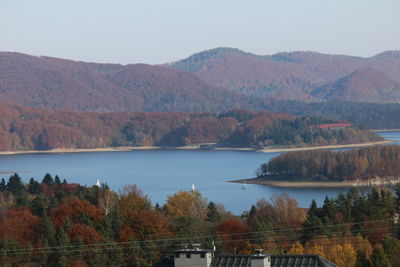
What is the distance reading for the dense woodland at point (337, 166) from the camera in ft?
128

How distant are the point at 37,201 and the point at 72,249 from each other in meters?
Result: 5.32

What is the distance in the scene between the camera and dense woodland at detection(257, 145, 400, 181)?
3906 centimetres

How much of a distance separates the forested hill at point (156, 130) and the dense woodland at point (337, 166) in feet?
87.3

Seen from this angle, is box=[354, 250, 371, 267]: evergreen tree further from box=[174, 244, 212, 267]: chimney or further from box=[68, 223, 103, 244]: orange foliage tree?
box=[68, 223, 103, 244]: orange foliage tree

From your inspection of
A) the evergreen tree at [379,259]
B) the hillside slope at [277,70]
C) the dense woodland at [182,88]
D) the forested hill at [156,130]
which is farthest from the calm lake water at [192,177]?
the hillside slope at [277,70]

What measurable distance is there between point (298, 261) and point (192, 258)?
38.7 inches

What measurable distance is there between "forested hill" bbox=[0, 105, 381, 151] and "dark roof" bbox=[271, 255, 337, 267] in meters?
60.3

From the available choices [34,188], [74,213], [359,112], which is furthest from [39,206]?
[359,112]

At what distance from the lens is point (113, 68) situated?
489 feet

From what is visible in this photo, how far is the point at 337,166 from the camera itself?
40.3 metres

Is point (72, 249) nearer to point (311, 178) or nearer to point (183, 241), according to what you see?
point (183, 241)

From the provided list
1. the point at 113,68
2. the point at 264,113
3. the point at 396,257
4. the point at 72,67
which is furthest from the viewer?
the point at 113,68

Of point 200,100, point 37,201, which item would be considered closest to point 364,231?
point 37,201

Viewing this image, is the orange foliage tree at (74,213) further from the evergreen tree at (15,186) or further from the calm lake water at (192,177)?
the calm lake water at (192,177)
